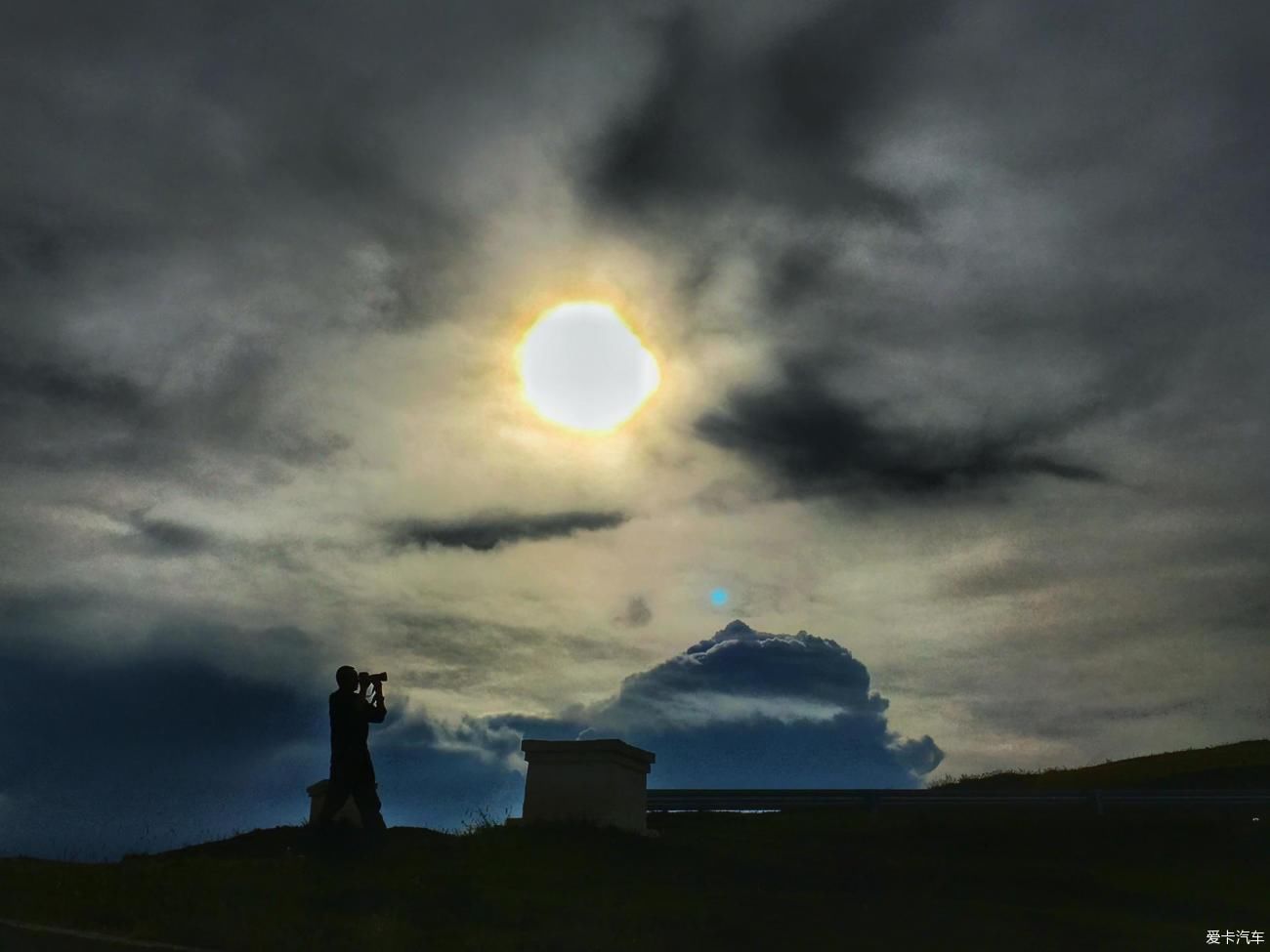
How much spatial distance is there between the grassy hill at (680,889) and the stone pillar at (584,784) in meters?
0.63

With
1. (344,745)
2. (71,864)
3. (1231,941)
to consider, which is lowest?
(1231,941)

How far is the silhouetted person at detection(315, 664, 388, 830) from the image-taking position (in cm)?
1716

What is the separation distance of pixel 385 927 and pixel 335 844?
18.8 feet

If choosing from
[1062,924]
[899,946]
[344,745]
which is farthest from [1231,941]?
[344,745]

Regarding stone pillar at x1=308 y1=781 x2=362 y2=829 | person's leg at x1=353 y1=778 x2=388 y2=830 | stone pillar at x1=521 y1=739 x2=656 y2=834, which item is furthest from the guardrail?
person's leg at x1=353 y1=778 x2=388 y2=830

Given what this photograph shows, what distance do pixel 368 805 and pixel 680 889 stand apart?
5345 mm

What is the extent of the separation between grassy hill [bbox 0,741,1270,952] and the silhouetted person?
0.47 meters

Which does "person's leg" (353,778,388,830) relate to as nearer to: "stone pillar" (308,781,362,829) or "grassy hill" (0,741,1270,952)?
"grassy hill" (0,741,1270,952)

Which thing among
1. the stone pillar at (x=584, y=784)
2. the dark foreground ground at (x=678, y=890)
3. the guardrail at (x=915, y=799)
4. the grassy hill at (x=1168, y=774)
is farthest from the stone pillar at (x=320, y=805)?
the grassy hill at (x=1168, y=774)

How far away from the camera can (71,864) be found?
701 inches

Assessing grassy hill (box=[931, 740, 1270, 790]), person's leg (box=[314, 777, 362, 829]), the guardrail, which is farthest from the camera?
grassy hill (box=[931, 740, 1270, 790])

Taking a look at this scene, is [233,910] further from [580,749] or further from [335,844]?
[580,749]

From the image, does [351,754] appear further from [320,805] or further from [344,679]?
[320,805]

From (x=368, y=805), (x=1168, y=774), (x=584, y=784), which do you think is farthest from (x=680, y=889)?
(x=1168, y=774)
